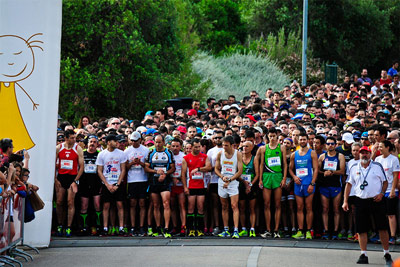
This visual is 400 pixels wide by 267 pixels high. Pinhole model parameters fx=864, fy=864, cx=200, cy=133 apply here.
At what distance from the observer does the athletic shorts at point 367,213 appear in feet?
45.4

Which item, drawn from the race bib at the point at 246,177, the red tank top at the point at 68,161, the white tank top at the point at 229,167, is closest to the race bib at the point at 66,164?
the red tank top at the point at 68,161

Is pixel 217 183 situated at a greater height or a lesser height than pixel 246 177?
lesser

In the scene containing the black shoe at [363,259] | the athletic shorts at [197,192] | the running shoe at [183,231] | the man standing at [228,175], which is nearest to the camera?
the black shoe at [363,259]

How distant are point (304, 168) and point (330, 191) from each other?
0.66 meters

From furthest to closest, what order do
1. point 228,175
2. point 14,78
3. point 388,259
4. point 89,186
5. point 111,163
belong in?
point 89,186 → point 111,163 → point 228,175 → point 14,78 → point 388,259

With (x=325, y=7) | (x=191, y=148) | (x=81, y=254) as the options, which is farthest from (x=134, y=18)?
(x=325, y=7)

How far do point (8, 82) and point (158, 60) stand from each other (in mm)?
17347

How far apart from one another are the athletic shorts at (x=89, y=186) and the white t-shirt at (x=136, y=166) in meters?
0.70

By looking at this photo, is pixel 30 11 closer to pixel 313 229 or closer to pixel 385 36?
pixel 313 229

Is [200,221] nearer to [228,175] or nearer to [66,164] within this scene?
[228,175]

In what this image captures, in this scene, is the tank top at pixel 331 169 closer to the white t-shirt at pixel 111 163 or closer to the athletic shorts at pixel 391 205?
the athletic shorts at pixel 391 205

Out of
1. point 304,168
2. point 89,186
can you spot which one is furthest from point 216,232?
point 89,186

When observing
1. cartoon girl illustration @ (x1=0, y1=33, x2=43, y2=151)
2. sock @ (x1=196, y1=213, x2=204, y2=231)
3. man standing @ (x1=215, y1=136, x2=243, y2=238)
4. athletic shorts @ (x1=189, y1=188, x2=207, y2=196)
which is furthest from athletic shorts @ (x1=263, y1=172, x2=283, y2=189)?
cartoon girl illustration @ (x1=0, y1=33, x2=43, y2=151)

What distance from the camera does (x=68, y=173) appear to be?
17.1m
